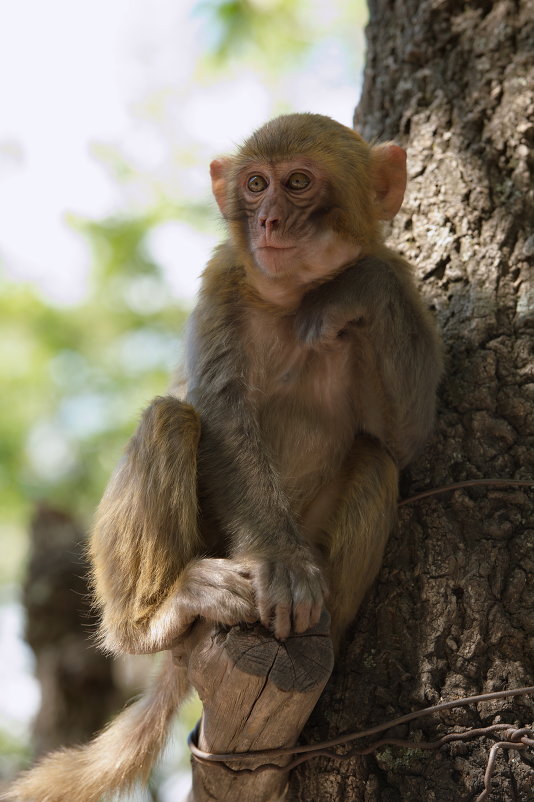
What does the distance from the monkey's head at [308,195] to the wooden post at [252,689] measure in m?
1.52

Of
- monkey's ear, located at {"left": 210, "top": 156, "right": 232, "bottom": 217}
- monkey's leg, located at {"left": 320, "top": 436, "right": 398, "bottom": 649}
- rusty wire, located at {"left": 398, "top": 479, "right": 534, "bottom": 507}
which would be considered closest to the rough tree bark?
monkey's ear, located at {"left": 210, "top": 156, "right": 232, "bottom": 217}

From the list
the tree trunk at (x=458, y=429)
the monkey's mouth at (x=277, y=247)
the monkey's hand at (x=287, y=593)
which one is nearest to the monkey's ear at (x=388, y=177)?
the tree trunk at (x=458, y=429)

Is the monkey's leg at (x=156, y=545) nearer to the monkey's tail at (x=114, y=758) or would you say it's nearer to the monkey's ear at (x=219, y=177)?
the monkey's tail at (x=114, y=758)

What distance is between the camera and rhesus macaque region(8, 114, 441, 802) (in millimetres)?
3516

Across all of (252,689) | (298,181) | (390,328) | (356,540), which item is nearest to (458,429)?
(390,328)

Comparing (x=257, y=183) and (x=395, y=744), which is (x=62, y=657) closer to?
(x=395, y=744)

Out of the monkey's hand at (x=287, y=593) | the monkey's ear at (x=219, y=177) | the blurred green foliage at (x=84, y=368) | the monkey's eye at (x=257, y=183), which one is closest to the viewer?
the monkey's hand at (x=287, y=593)

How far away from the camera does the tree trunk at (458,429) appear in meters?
3.36

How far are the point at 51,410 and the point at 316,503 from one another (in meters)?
6.56

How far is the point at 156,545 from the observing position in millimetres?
3510

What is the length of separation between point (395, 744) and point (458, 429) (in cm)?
143

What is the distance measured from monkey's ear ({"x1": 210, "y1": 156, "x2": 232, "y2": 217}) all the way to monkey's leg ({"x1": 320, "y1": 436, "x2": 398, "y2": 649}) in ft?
5.04

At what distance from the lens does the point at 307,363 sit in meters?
4.09

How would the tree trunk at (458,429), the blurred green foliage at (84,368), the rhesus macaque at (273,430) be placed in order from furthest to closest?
1. the blurred green foliage at (84,368)
2. the rhesus macaque at (273,430)
3. the tree trunk at (458,429)
